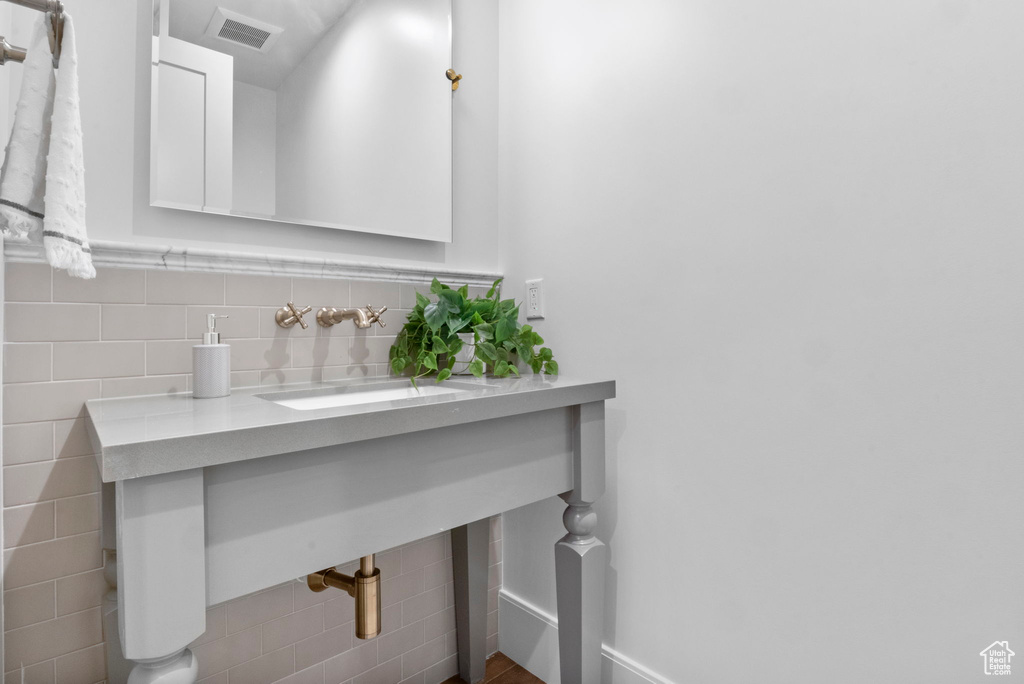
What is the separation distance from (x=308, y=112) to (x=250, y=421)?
0.83 meters

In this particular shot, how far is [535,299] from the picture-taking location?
1430mm

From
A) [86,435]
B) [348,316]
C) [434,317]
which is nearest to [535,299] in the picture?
[434,317]

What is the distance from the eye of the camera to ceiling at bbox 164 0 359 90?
3.32 feet

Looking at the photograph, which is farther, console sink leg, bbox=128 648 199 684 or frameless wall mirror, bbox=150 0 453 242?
frameless wall mirror, bbox=150 0 453 242

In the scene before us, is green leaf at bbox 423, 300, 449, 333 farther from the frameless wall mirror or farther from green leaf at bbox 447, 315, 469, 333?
the frameless wall mirror

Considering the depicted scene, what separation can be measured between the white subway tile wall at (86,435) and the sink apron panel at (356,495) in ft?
1.57

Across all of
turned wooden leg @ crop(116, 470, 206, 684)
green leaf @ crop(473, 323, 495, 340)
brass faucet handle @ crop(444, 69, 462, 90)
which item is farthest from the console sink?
brass faucet handle @ crop(444, 69, 462, 90)

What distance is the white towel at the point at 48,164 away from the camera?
667 mm

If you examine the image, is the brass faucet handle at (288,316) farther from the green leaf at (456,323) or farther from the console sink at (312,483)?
the green leaf at (456,323)

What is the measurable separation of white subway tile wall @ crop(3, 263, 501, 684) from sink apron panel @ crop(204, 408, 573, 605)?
478 millimetres

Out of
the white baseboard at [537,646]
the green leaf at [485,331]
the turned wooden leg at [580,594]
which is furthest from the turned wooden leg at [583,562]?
the green leaf at [485,331]

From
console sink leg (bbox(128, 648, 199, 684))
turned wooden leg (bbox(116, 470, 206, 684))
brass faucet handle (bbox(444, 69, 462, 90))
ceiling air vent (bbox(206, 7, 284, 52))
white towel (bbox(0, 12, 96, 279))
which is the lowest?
console sink leg (bbox(128, 648, 199, 684))

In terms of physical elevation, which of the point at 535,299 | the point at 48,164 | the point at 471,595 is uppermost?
the point at 48,164

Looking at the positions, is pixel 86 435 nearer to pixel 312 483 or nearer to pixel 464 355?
A: pixel 312 483
